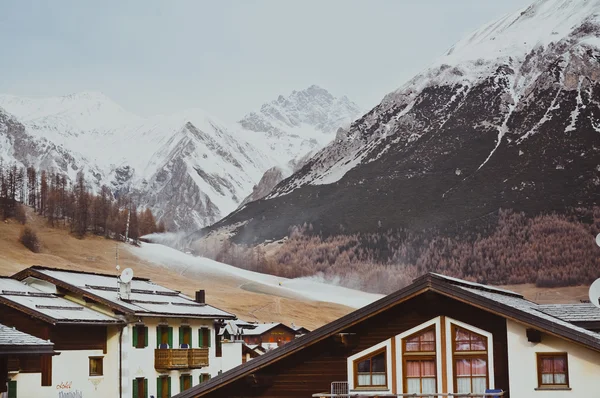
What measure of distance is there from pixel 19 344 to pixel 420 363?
305 inches

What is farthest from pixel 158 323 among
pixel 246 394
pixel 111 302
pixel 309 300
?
pixel 309 300

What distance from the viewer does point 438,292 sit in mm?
19953

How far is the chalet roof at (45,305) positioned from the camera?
39750 mm

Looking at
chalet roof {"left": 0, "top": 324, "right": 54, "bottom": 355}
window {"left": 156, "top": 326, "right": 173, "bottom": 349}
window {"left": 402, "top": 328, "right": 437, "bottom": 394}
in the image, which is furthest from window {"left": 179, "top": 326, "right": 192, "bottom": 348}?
window {"left": 402, "top": 328, "right": 437, "bottom": 394}

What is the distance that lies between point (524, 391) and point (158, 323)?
29.4 metres

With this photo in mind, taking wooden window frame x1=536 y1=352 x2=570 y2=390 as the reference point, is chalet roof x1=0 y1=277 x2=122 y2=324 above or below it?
above

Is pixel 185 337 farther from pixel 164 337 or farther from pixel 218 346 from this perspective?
pixel 218 346

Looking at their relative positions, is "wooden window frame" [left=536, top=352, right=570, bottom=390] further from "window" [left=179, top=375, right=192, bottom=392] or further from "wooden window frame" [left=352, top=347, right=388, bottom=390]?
"window" [left=179, top=375, right=192, bottom=392]

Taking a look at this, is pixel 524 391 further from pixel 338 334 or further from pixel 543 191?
pixel 543 191

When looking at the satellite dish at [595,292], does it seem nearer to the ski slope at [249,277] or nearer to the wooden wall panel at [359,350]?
the wooden wall panel at [359,350]

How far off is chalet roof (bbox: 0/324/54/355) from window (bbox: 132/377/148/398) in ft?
82.3

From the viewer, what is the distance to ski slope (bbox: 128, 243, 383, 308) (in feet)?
532

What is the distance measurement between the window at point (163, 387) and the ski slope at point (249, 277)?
107260 mm

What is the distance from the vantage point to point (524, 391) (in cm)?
1944
